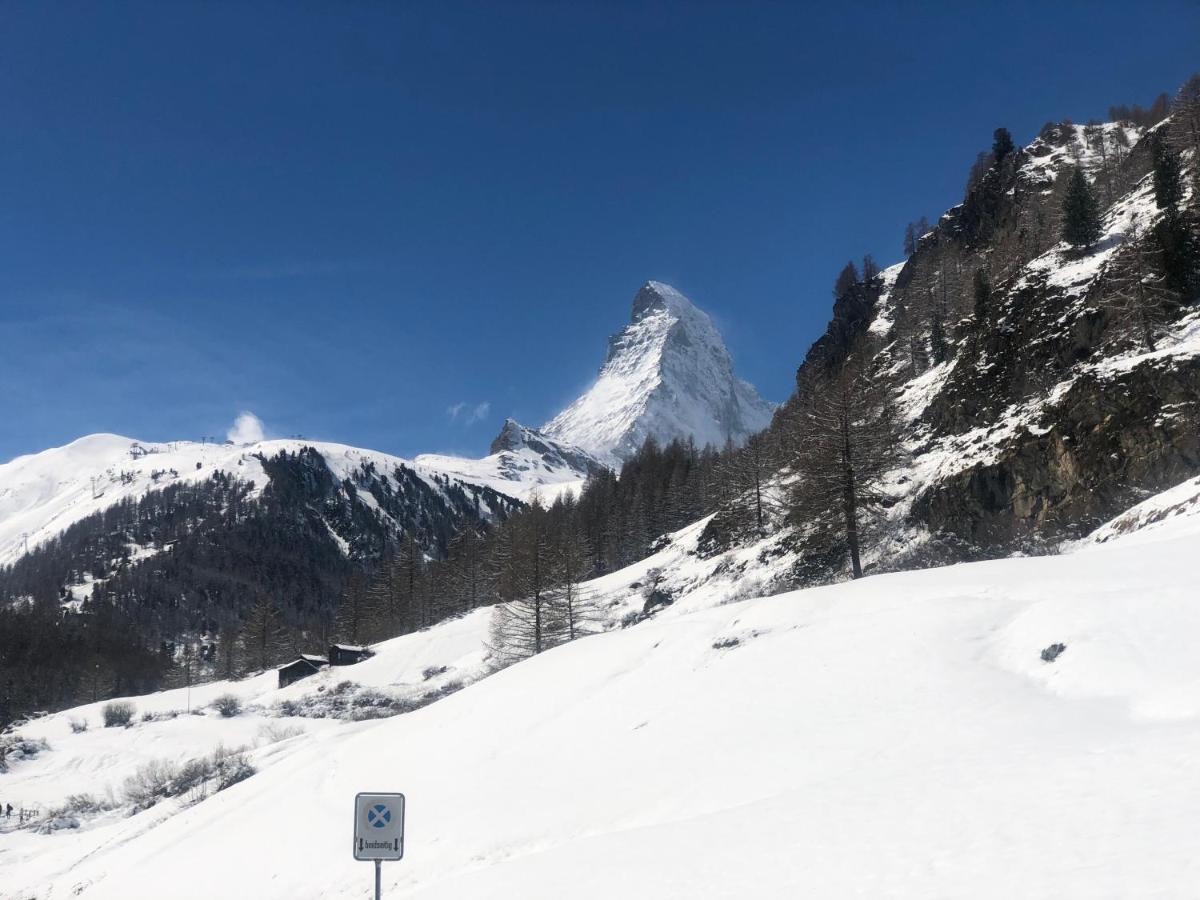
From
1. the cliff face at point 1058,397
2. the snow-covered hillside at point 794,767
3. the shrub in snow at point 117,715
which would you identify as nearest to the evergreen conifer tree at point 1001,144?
the cliff face at point 1058,397

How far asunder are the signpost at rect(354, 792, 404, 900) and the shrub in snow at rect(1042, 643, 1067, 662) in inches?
439

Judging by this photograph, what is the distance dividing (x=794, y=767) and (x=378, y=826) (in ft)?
21.6

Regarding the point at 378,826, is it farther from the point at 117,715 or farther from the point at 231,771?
the point at 117,715

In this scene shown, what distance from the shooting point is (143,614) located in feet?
589

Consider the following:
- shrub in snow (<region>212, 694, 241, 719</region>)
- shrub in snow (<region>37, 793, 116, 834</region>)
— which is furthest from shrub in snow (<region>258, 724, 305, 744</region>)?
shrub in snow (<region>212, 694, 241, 719</region>)

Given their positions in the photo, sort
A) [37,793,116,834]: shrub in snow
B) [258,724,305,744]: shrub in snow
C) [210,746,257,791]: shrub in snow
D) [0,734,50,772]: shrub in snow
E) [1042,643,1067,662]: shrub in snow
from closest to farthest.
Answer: [1042,643,1067,662]: shrub in snow
[210,746,257,791]: shrub in snow
[37,793,116,834]: shrub in snow
[258,724,305,744]: shrub in snow
[0,734,50,772]: shrub in snow

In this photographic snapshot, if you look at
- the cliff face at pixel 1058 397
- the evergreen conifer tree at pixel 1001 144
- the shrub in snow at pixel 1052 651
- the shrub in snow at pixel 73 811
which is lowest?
the shrub in snow at pixel 73 811

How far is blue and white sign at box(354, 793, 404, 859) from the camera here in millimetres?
9844

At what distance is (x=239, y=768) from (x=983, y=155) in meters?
129

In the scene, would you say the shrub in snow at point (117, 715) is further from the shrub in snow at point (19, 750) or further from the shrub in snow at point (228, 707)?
the shrub in snow at point (228, 707)

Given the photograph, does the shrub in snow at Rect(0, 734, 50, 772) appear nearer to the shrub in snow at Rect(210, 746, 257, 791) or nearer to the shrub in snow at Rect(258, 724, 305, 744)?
the shrub in snow at Rect(258, 724, 305, 744)

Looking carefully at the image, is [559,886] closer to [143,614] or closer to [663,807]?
[663,807]

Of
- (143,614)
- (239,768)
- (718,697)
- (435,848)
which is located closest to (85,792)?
(239,768)

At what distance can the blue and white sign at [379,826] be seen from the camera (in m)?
9.84
